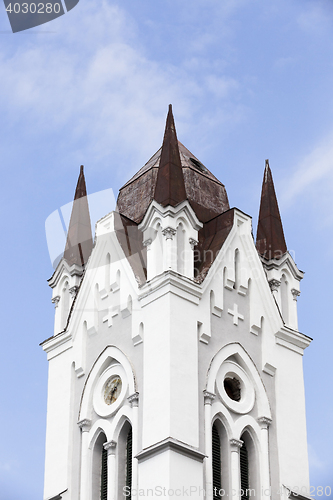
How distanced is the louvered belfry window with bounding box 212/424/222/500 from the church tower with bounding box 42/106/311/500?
40 millimetres

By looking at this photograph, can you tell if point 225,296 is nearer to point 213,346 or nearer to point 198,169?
point 213,346

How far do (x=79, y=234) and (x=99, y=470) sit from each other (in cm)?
734

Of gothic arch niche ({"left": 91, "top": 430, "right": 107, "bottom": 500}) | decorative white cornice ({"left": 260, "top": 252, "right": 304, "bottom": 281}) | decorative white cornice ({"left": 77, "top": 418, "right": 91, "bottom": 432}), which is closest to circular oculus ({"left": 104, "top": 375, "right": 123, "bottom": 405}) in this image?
decorative white cornice ({"left": 77, "top": 418, "right": 91, "bottom": 432})

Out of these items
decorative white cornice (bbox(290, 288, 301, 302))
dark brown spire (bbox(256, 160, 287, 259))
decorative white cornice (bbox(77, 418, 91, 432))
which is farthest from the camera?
dark brown spire (bbox(256, 160, 287, 259))

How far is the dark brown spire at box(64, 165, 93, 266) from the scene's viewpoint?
3120 cm

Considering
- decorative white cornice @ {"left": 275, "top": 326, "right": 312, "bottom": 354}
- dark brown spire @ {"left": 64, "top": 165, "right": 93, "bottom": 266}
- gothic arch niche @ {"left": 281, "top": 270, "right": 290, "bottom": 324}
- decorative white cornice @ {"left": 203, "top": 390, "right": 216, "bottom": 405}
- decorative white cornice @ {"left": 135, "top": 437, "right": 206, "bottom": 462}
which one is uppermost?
dark brown spire @ {"left": 64, "top": 165, "right": 93, "bottom": 266}

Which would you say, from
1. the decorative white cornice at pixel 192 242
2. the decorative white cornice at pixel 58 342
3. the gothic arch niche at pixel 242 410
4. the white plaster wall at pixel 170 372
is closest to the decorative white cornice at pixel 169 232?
the decorative white cornice at pixel 192 242

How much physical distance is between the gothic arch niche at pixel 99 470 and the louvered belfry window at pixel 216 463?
2.75 m

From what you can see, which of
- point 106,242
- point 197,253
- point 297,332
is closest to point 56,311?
point 106,242

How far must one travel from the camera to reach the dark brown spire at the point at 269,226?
31.1m

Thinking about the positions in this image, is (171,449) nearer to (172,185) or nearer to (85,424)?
(85,424)

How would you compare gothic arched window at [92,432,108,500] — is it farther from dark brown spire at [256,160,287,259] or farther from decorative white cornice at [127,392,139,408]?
dark brown spire at [256,160,287,259]

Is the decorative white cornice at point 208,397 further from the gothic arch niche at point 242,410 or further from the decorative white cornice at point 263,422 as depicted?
the decorative white cornice at point 263,422

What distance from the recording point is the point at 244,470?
26.8 meters
